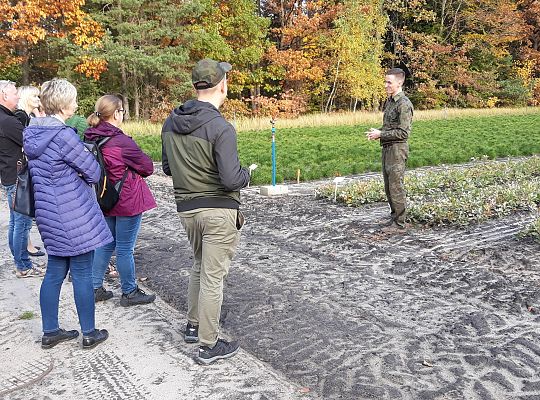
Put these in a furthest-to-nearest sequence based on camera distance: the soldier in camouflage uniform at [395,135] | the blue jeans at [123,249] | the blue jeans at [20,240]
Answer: the soldier in camouflage uniform at [395,135] → the blue jeans at [20,240] → the blue jeans at [123,249]

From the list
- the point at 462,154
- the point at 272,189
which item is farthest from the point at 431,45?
the point at 272,189

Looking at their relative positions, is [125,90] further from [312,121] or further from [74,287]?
[74,287]

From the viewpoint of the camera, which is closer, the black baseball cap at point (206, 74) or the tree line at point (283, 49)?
the black baseball cap at point (206, 74)

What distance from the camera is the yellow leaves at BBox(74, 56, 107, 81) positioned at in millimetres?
25422

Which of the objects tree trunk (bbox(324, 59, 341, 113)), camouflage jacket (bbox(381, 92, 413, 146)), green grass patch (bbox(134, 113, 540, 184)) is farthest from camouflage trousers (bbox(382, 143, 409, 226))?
tree trunk (bbox(324, 59, 341, 113))

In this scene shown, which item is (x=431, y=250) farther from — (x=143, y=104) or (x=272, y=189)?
(x=143, y=104)

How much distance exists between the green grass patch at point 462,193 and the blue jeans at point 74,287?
4946 mm

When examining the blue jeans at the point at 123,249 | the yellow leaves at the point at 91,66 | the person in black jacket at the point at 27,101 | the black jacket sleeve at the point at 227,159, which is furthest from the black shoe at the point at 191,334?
the yellow leaves at the point at 91,66

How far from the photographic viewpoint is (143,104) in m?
29.6

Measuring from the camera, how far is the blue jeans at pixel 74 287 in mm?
3873

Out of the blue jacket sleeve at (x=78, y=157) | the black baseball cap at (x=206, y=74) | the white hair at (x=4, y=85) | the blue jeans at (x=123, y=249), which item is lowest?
the blue jeans at (x=123, y=249)

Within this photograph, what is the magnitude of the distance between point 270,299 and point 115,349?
149 cm

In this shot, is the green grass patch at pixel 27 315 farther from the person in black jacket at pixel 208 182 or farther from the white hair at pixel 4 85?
the white hair at pixel 4 85

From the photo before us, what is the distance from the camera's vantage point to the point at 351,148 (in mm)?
15219
